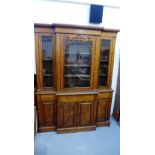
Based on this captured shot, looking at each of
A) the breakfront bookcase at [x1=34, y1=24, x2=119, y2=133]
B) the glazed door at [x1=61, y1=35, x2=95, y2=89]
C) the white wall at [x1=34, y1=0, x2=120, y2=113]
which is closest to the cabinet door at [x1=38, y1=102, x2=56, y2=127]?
the breakfront bookcase at [x1=34, y1=24, x2=119, y2=133]

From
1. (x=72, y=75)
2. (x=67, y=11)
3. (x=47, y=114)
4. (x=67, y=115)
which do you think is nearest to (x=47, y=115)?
(x=47, y=114)

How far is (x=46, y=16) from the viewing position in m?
2.54

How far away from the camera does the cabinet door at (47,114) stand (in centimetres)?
261

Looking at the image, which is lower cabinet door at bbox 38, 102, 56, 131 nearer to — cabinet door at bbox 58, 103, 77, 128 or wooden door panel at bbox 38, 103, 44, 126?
wooden door panel at bbox 38, 103, 44, 126

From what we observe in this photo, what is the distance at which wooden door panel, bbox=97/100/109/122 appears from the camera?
285cm

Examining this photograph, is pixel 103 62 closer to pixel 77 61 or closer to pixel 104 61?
pixel 104 61

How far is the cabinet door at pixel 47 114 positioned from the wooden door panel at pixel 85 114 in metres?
0.52

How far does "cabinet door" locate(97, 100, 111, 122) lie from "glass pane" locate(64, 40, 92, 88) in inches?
20.3

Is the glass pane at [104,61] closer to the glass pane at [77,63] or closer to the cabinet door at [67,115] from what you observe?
the glass pane at [77,63]

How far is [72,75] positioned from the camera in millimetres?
2674
